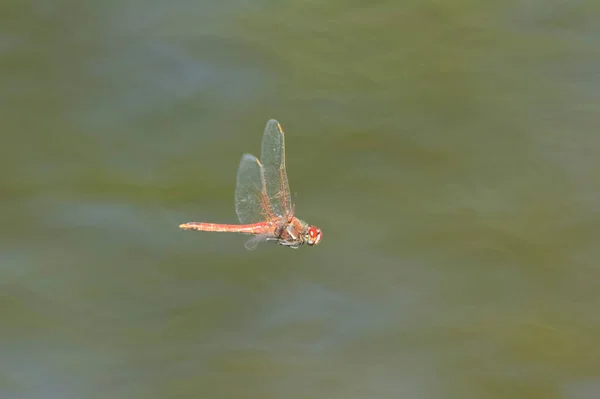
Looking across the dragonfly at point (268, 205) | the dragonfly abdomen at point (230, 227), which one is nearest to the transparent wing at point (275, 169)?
the dragonfly at point (268, 205)

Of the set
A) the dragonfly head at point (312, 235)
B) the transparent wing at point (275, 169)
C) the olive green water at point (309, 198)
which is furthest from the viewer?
the dragonfly head at point (312, 235)

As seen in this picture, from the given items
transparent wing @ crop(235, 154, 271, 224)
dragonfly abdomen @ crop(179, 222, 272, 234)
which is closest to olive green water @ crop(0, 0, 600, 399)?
dragonfly abdomen @ crop(179, 222, 272, 234)

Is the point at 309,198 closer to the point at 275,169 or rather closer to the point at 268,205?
the point at 268,205

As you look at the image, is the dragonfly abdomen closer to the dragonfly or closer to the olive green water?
the dragonfly

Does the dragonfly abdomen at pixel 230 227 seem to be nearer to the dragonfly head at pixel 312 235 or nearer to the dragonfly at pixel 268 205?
the dragonfly at pixel 268 205

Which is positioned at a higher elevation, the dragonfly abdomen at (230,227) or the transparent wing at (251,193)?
the transparent wing at (251,193)

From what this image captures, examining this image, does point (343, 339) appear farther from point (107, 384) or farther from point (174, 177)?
point (174, 177)

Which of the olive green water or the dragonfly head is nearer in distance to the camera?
the olive green water
